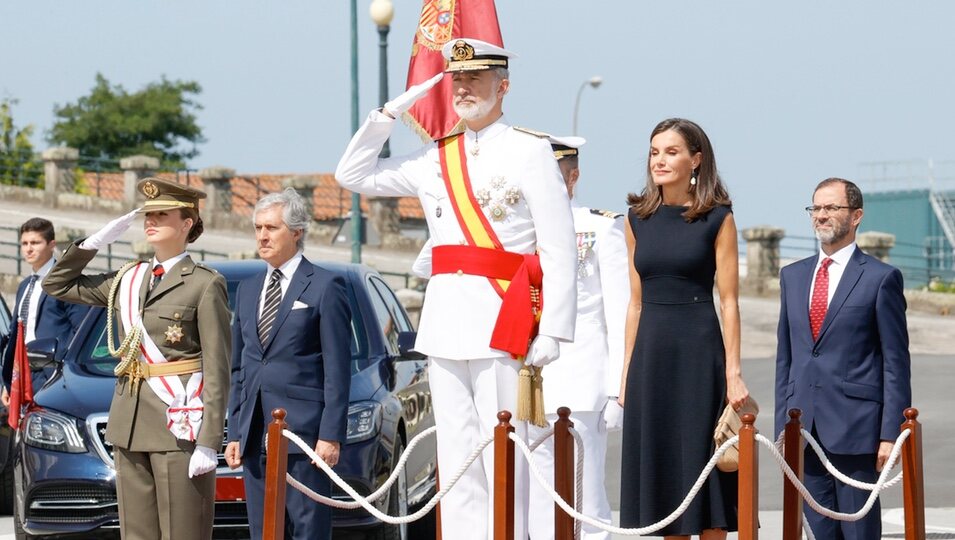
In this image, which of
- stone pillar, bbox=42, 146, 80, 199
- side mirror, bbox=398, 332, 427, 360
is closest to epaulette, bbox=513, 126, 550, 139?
side mirror, bbox=398, 332, 427, 360

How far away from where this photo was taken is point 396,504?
9.90 m

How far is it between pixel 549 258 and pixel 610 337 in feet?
6.02

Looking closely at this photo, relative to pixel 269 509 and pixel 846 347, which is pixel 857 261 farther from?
pixel 269 509

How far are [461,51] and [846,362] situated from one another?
2412 millimetres

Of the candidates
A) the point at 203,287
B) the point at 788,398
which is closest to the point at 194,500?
the point at 203,287

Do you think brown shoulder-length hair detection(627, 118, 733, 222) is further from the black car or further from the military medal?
the black car

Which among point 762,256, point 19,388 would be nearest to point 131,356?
point 19,388

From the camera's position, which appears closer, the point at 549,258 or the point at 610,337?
the point at 549,258

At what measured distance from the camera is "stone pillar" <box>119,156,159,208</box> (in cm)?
4850

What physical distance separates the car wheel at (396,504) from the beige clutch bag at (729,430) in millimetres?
2900

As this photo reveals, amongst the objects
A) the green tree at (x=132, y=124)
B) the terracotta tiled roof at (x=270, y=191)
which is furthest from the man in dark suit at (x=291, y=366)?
the green tree at (x=132, y=124)

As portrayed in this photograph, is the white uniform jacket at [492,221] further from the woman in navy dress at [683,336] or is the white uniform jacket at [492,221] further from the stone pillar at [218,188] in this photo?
the stone pillar at [218,188]

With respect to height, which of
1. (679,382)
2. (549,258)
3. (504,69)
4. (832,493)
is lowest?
(832,493)

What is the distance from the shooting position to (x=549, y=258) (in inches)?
292
